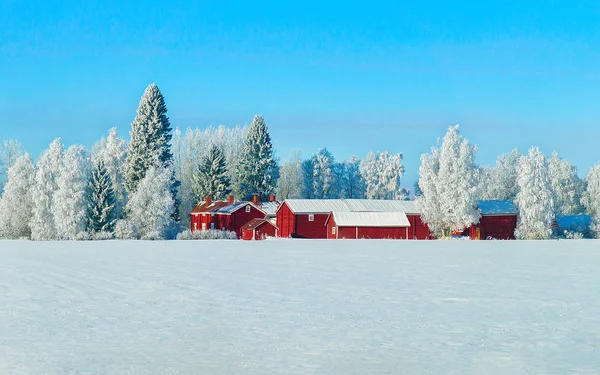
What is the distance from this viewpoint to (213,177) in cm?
9106

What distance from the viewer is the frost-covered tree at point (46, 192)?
68.9 meters

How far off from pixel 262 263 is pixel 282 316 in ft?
54.5

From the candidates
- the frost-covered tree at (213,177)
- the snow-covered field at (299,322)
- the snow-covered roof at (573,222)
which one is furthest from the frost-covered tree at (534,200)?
the snow-covered field at (299,322)

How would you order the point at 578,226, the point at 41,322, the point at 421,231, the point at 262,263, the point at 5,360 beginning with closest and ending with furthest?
the point at 5,360, the point at 41,322, the point at 262,263, the point at 421,231, the point at 578,226

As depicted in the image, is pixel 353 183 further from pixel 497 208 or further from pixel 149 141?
pixel 149 141

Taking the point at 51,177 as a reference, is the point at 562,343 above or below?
below

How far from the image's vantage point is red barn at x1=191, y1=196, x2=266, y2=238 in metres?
82.7

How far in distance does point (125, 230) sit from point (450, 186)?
35.6 metres

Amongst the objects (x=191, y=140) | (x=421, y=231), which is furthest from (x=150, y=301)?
(x=191, y=140)

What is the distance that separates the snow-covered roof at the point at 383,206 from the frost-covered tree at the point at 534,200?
1201 centimetres

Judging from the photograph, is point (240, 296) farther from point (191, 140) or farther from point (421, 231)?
point (191, 140)

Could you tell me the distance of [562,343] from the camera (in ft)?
42.5

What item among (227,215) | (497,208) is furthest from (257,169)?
(497,208)

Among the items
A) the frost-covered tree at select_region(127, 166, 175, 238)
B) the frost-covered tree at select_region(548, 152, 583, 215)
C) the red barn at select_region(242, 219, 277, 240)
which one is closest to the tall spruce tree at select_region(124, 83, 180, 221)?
the frost-covered tree at select_region(127, 166, 175, 238)
